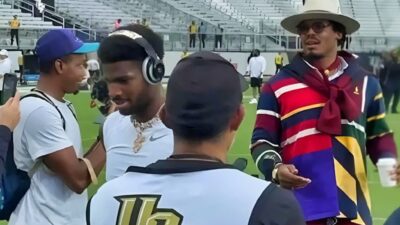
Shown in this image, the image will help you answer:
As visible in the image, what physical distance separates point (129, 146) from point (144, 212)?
132 cm

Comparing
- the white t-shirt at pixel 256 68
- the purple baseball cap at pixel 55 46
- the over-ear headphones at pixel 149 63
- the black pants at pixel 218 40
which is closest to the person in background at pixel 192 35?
the black pants at pixel 218 40

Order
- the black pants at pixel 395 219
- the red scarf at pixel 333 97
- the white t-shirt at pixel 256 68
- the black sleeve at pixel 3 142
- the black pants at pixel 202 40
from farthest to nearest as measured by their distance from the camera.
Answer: the black pants at pixel 202 40
the white t-shirt at pixel 256 68
the red scarf at pixel 333 97
the black sleeve at pixel 3 142
the black pants at pixel 395 219

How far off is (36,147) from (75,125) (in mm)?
311

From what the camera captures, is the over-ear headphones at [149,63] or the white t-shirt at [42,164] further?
the white t-shirt at [42,164]

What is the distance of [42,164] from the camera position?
3973 millimetres

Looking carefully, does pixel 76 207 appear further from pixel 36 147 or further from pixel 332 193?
pixel 332 193

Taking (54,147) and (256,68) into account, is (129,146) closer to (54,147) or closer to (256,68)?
(54,147)

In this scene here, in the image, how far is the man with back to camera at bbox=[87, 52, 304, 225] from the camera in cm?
207

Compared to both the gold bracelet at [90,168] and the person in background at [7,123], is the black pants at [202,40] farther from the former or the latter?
the person in background at [7,123]

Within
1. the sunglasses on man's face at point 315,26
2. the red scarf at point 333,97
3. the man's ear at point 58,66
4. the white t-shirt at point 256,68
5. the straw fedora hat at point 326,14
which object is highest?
the straw fedora hat at point 326,14

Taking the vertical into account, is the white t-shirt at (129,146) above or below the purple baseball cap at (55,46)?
below

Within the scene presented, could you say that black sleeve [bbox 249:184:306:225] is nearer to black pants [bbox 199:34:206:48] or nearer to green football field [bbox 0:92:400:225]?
green football field [bbox 0:92:400:225]

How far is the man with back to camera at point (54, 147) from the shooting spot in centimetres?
389

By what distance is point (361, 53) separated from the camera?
401 centimetres
